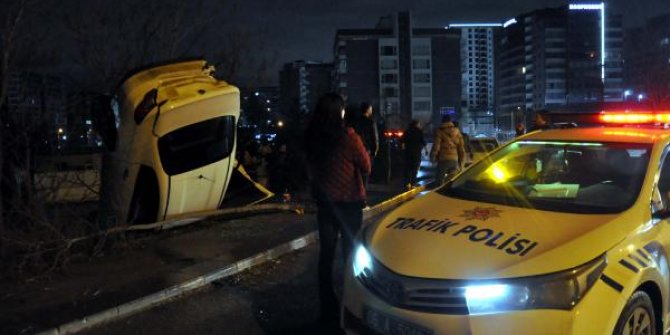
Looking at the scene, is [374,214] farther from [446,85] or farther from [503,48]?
[503,48]

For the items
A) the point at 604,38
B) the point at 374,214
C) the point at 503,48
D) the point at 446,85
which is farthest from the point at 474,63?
the point at 374,214

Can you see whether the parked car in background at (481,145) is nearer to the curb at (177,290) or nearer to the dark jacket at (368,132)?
the dark jacket at (368,132)

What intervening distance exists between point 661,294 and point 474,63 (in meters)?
160

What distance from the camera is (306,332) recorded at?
16.4 feet

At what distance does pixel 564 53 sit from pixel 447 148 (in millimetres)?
127663

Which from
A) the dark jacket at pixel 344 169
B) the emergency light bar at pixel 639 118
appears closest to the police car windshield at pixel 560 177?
the dark jacket at pixel 344 169

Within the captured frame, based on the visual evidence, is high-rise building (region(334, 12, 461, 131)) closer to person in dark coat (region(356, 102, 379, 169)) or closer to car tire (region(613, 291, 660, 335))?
person in dark coat (region(356, 102, 379, 169))

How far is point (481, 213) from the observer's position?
13.4 feet

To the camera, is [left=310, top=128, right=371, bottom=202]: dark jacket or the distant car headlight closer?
the distant car headlight

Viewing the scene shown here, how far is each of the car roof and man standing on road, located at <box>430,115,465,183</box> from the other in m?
5.78

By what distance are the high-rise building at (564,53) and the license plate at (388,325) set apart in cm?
11732

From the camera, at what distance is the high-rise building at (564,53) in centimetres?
12269

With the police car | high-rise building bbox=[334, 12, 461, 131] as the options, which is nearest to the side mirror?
the police car

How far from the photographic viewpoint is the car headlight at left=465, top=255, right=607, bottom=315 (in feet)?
10.7
